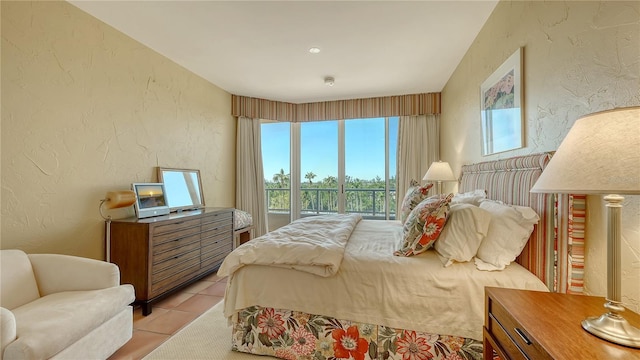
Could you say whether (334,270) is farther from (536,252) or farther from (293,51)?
(293,51)

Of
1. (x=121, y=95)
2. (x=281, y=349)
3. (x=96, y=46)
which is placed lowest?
(x=281, y=349)

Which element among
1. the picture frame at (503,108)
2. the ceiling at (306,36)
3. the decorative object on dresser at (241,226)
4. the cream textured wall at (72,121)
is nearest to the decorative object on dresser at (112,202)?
the cream textured wall at (72,121)

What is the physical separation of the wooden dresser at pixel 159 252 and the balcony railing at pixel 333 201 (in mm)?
2241

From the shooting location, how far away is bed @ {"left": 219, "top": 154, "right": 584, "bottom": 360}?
146 cm

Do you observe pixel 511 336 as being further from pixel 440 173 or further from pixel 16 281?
pixel 440 173

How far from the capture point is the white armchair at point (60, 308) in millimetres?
1294

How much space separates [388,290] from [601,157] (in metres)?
1.11

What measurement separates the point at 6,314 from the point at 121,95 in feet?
6.96

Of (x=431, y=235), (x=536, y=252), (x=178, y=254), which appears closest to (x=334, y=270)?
(x=431, y=235)

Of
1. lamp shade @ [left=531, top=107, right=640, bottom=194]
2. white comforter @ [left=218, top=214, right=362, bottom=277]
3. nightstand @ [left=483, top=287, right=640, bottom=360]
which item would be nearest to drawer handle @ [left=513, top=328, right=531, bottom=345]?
nightstand @ [left=483, top=287, right=640, bottom=360]

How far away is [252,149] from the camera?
4.75 m

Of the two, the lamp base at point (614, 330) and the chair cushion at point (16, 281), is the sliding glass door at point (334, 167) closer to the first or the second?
the chair cushion at point (16, 281)

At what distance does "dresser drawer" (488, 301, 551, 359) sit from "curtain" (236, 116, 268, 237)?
13.2 ft

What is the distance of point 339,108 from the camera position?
484cm
